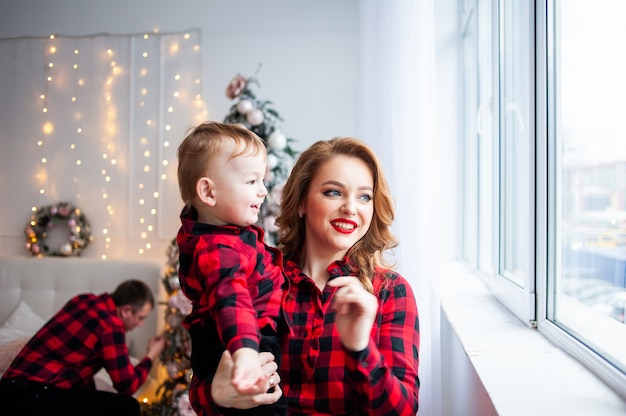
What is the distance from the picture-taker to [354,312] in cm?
103

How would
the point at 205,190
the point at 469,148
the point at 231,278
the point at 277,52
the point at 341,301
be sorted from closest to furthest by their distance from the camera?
the point at 341,301, the point at 231,278, the point at 205,190, the point at 469,148, the point at 277,52

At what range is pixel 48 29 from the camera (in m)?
4.42

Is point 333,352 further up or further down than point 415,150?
further down

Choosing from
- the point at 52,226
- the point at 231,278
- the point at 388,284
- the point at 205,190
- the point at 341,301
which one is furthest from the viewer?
the point at 52,226

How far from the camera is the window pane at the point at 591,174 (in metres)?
1.12

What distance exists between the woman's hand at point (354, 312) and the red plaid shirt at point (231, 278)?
0.56 feet

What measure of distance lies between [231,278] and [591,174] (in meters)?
0.86

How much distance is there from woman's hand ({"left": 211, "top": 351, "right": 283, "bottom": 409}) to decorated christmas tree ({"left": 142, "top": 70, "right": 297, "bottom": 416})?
2.12 m

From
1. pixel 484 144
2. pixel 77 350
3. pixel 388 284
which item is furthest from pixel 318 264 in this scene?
pixel 77 350

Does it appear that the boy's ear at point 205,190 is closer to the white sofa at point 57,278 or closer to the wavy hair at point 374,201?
the wavy hair at point 374,201

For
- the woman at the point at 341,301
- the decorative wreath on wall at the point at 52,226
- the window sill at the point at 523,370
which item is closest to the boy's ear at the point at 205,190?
the woman at the point at 341,301

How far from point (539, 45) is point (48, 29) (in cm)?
415

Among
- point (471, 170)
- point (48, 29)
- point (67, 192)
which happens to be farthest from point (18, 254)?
point (471, 170)

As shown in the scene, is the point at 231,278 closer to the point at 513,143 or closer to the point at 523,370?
the point at 523,370
